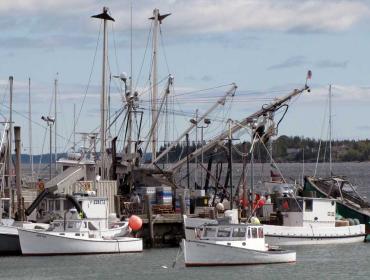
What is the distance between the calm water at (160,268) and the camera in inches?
2270

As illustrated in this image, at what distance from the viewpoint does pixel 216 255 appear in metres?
59.1

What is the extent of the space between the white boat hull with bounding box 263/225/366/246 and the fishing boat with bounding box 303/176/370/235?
312 centimetres

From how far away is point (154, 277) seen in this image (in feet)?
188

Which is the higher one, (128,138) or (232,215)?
(128,138)

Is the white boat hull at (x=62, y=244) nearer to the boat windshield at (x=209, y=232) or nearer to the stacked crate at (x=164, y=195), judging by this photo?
the stacked crate at (x=164, y=195)

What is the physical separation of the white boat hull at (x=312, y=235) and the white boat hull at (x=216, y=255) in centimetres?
1183

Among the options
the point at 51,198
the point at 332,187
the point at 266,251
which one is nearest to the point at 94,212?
the point at 51,198

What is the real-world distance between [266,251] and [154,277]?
6.31 meters

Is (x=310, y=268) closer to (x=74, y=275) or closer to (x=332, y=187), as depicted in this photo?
(x=74, y=275)

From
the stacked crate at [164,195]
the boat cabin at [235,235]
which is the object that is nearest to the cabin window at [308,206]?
the stacked crate at [164,195]

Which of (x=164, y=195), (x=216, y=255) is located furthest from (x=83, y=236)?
(x=216, y=255)

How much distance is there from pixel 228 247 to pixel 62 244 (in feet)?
37.2

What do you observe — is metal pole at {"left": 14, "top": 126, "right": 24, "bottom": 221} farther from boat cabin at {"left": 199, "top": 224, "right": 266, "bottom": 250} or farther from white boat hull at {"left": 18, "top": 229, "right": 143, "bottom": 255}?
boat cabin at {"left": 199, "top": 224, "right": 266, "bottom": 250}

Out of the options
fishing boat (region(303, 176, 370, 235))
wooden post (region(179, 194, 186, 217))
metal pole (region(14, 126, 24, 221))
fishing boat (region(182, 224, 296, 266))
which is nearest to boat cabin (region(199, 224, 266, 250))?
fishing boat (region(182, 224, 296, 266))
